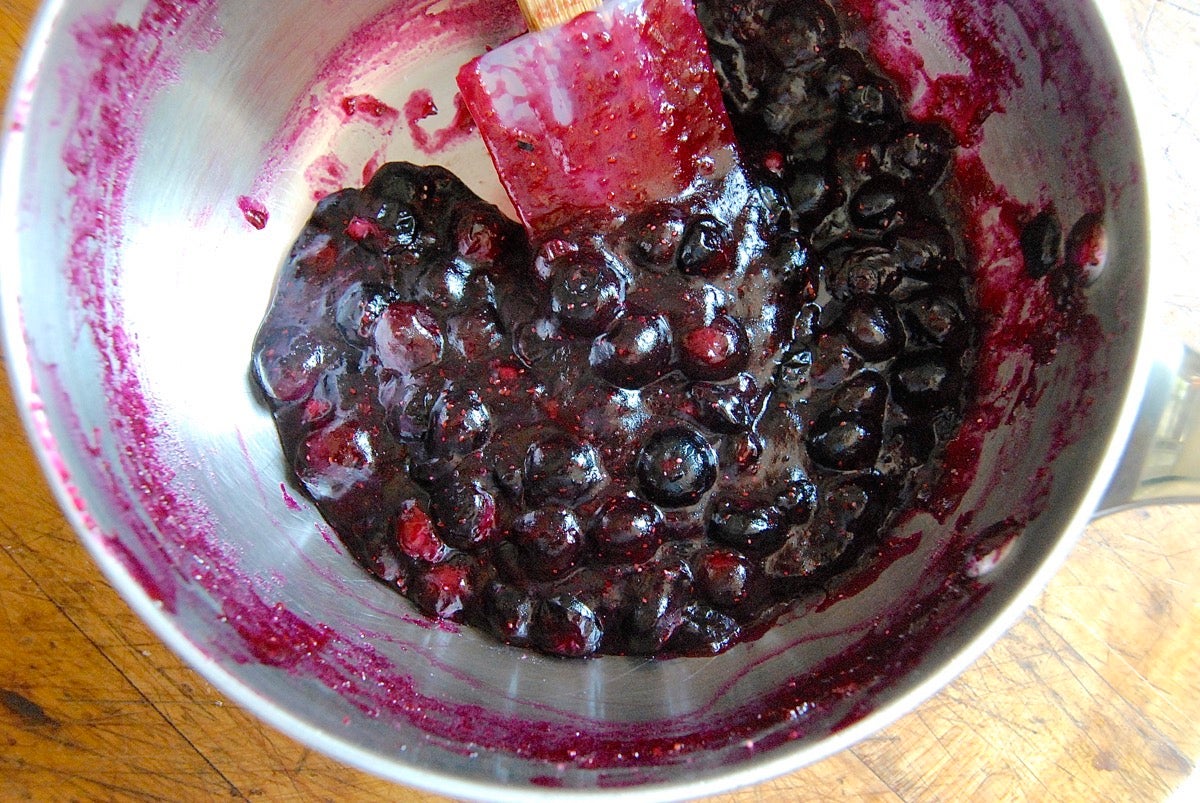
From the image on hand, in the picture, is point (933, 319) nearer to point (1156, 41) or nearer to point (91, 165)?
point (1156, 41)

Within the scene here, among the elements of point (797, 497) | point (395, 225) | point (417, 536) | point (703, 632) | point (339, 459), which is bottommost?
point (703, 632)

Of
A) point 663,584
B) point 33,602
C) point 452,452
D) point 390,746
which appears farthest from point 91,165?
point 663,584

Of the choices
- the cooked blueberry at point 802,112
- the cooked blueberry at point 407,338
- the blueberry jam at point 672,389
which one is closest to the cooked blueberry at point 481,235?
the blueberry jam at point 672,389

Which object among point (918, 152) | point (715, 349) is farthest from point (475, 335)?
point (918, 152)

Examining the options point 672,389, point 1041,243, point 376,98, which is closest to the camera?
point 1041,243

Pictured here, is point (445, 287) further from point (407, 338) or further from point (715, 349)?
point (715, 349)

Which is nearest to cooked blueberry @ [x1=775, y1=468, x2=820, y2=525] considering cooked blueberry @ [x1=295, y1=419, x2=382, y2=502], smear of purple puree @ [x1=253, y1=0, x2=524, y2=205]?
cooked blueberry @ [x1=295, y1=419, x2=382, y2=502]
